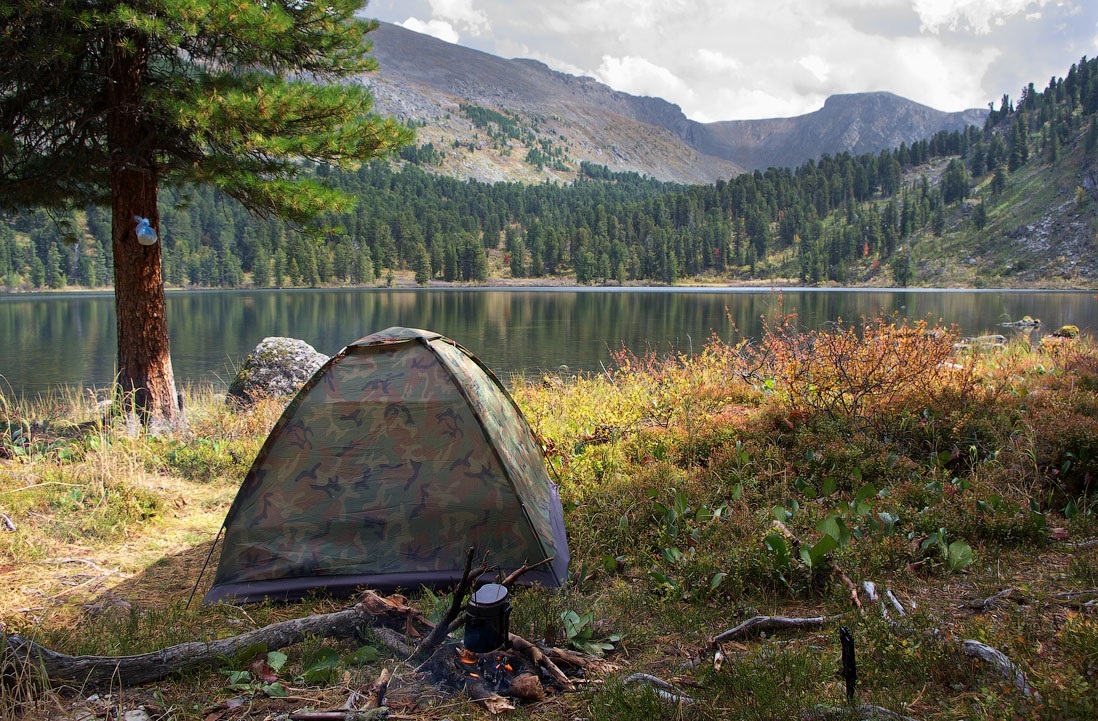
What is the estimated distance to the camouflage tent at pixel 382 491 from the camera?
14.1 ft

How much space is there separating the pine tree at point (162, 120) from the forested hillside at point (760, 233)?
292 ft

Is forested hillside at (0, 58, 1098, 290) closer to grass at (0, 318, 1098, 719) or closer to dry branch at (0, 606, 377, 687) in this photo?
grass at (0, 318, 1098, 719)

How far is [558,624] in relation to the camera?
3428 millimetres

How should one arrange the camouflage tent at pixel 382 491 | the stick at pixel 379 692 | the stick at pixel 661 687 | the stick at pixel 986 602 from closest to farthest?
the stick at pixel 661 687 < the stick at pixel 379 692 < the stick at pixel 986 602 < the camouflage tent at pixel 382 491

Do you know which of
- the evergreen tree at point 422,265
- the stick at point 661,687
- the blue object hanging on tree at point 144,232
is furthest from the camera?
the evergreen tree at point 422,265

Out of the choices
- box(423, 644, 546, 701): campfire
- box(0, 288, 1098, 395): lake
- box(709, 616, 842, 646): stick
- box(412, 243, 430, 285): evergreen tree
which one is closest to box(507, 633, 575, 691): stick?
box(423, 644, 546, 701): campfire

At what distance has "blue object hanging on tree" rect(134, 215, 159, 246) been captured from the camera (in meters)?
7.76

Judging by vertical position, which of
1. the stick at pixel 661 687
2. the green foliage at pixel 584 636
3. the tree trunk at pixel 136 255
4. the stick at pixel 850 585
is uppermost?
the tree trunk at pixel 136 255

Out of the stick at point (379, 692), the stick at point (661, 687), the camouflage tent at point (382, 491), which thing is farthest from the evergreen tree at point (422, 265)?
the stick at point (661, 687)

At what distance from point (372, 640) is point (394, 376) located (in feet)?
5.95

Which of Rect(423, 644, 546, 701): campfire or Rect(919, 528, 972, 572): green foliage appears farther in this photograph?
Rect(919, 528, 972, 572): green foliage

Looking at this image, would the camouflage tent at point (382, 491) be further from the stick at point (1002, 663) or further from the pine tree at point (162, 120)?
the pine tree at point (162, 120)

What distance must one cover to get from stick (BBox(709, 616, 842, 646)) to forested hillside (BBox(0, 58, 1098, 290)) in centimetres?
9618

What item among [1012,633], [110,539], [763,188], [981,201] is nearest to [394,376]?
[110,539]
